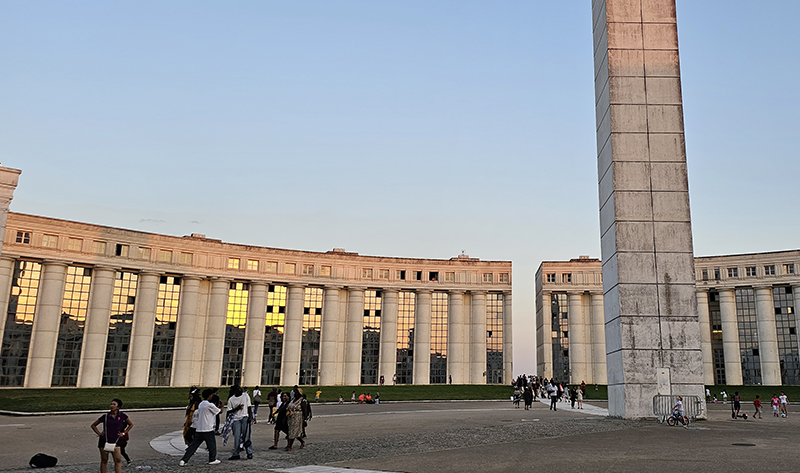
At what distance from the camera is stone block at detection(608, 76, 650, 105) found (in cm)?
3594

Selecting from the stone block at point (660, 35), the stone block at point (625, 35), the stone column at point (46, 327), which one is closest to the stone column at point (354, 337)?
the stone column at point (46, 327)

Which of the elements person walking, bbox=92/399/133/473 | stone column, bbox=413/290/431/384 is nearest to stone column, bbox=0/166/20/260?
person walking, bbox=92/399/133/473

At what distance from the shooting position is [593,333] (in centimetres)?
10569

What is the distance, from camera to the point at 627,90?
36.1 m

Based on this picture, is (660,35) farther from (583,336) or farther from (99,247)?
(583,336)

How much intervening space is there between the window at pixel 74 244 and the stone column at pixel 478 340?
5824 centimetres

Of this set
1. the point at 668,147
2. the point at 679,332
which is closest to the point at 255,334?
the point at 679,332

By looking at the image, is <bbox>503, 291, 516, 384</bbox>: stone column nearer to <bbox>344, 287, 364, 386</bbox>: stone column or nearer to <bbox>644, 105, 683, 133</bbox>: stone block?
<bbox>344, 287, 364, 386</bbox>: stone column

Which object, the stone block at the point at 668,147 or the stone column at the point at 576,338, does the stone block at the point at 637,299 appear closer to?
the stone block at the point at 668,147

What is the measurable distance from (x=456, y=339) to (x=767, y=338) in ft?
152

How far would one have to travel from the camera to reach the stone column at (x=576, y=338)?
342ft

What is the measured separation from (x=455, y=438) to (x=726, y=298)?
3519 inches

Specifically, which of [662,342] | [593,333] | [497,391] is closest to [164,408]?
[662,342]

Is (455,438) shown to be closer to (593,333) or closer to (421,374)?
(421,374)
